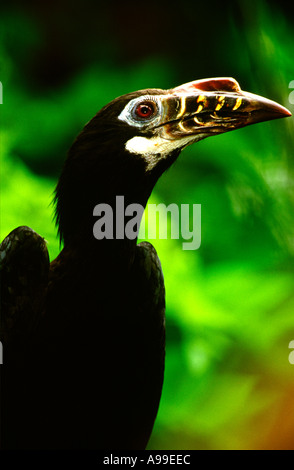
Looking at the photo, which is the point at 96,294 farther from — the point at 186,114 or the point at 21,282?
the point at 186,114

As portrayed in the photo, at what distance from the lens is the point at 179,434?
123 cm

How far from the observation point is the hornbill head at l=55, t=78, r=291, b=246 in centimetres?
100

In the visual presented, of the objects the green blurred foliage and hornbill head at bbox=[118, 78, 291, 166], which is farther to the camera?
the green blurred foliage

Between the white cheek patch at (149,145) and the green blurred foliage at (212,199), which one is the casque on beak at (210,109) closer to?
the white cheek patch at (149,145)

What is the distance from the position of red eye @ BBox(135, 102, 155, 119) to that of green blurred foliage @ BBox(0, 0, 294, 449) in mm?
303

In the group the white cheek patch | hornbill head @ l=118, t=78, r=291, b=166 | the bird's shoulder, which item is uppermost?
hornbill head @ l=118, t=78, r=291, b=166

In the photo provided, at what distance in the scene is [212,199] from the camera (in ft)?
4.21

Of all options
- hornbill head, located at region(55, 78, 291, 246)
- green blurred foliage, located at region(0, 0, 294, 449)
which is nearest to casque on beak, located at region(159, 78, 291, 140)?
hornbill head, located at region(55, 78, 291, 246)

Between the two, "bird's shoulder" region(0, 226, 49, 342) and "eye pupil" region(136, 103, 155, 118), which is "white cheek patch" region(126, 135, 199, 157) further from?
"bird's shoulder" region(0, 226, 49, 342)

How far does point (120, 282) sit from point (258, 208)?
43 cm

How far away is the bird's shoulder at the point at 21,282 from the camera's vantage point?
1007 mm

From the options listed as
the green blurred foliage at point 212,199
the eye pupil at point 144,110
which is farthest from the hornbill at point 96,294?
the green blurred foliage at point 212,199

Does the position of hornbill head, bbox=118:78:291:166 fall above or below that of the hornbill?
above

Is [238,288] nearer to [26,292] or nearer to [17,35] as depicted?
[26,292]
